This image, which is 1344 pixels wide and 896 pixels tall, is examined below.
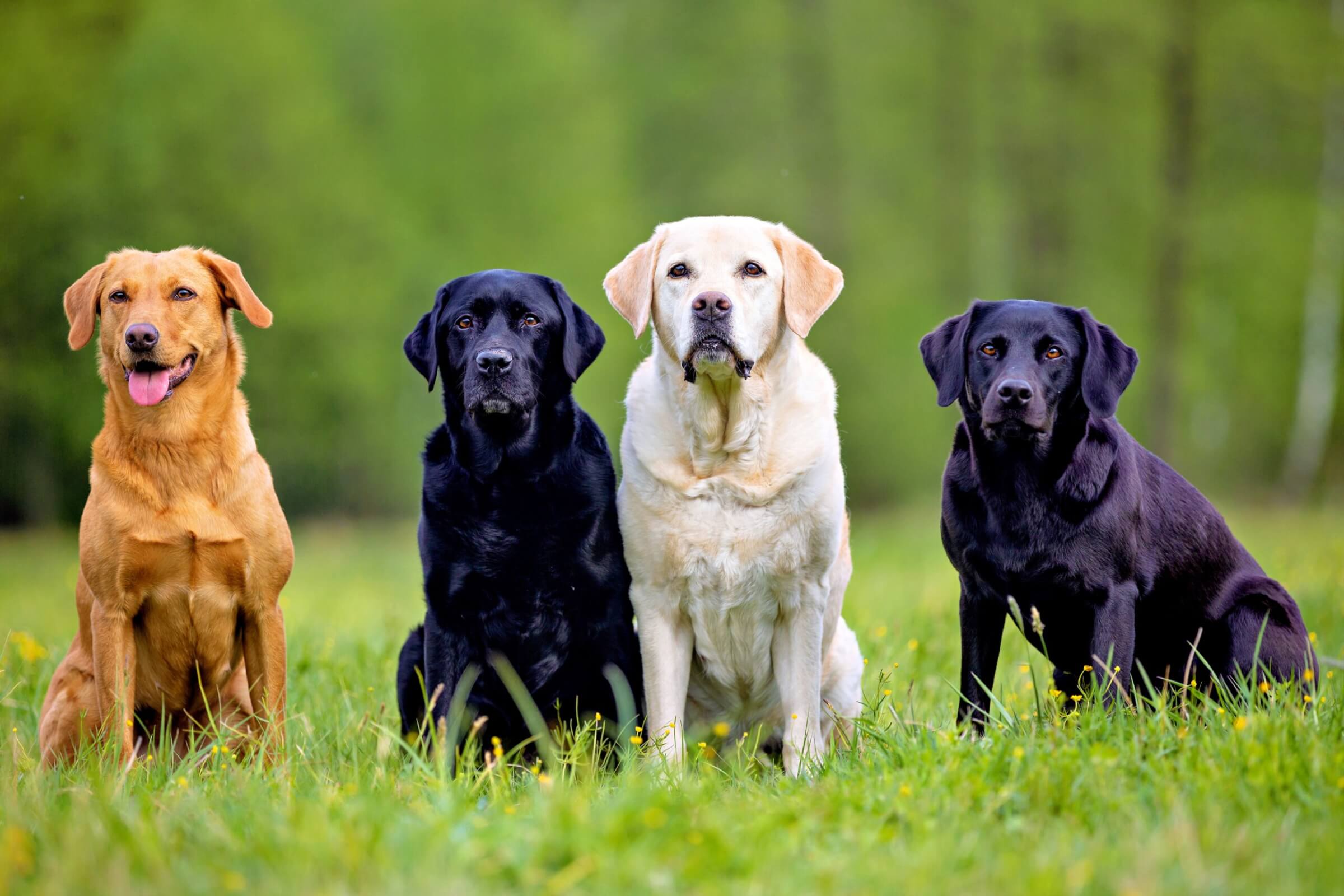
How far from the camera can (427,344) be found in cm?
419

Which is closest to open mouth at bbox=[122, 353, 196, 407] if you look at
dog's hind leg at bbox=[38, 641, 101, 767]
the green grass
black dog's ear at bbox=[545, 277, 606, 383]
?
dog's hind leg at bbox=[38, 641, 101, 767]

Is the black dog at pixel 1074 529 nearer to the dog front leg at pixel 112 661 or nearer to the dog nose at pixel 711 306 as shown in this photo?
the dog nose at pixel 711 306

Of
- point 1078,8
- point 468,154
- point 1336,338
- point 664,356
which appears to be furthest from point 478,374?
point 1336,338

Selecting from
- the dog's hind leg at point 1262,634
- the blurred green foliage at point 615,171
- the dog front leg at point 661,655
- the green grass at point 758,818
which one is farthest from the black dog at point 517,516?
the blurred green foliage at point 615,171

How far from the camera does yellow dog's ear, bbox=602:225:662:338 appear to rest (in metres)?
4.19

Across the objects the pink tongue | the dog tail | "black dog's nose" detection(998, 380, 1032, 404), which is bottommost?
the dog tail

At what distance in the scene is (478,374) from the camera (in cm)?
393

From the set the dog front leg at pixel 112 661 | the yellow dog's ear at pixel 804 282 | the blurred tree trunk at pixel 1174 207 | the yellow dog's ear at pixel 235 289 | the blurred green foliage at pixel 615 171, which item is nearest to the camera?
the dog front leg at pixel 112 661

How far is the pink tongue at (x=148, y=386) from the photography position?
3.96 m

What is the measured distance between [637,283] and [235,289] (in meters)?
1.51

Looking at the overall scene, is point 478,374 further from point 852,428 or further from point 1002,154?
point 1002,154

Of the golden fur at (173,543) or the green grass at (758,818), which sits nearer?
the green grass at (758,818)

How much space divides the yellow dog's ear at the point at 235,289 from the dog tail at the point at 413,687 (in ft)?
4.35

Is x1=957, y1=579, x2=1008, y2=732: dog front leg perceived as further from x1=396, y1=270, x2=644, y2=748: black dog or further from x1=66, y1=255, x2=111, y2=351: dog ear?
x1=66, y1=255, x2=111, y2=351: dog ear
